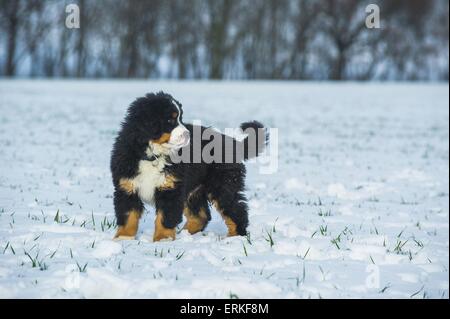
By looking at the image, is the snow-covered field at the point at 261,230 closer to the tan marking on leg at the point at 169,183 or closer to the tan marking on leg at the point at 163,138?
the tan marking on leg at the point at 169,183

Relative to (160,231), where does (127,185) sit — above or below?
above

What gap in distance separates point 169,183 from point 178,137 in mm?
348

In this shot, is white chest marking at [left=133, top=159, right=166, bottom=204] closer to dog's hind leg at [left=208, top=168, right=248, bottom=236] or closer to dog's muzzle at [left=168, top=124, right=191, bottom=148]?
dog's muzzle at [left=168, top=124, right=191, bottom=148]

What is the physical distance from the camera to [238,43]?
42844mm

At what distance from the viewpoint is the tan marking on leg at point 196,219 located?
4.41 meters

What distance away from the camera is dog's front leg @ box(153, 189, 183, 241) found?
3.90 m

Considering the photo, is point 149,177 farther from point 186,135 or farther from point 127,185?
point 186,135

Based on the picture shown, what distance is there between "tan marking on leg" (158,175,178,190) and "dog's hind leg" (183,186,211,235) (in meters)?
0.49

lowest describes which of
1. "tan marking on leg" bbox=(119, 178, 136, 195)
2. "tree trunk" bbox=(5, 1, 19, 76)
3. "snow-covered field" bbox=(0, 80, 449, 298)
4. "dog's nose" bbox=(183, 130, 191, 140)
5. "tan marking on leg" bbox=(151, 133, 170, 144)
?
"snow-covered field" bbox=(0, 80, 449, 298)

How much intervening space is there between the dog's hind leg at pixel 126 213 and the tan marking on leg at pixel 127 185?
2 cm

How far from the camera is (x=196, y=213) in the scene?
4418 mm

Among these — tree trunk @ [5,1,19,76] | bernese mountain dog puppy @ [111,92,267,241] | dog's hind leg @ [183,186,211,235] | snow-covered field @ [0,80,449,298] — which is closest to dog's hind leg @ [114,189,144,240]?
bernese mountain dog puppy @ [111,92,267,241]
